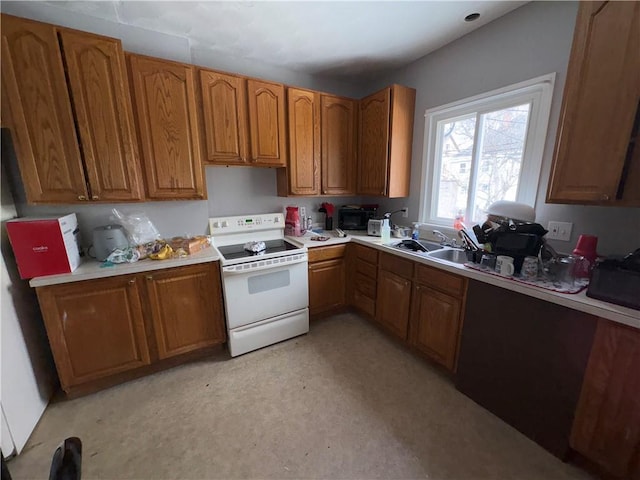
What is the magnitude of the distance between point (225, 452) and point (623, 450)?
6.27 ft

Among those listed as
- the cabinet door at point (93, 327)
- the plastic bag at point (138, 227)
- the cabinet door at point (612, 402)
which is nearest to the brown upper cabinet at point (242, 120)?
the plastic bag at point (138, 227)

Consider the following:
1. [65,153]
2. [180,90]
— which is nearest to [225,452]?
[65,153]

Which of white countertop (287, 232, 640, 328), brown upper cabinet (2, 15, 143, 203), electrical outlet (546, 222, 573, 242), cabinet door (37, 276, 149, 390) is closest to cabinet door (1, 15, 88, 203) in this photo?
brown upper cabinet (2, 15, 143, 203)

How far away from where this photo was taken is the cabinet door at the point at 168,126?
190 cm

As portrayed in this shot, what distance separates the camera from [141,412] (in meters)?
1.73

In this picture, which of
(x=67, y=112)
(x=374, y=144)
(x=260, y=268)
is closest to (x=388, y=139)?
(x=374, y=144)

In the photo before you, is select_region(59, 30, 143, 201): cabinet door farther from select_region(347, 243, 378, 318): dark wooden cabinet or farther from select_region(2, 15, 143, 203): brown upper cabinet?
select_region(347, 243, 378, 318): dark wooden cabinet

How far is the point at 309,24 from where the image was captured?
1.96 meters

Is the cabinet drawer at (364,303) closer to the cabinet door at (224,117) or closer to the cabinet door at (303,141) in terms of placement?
the cabinet door at (303,141)

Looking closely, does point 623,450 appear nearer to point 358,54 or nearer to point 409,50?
point 409,50

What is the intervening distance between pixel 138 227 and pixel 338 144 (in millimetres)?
1960

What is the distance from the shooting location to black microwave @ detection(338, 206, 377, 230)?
2982mm

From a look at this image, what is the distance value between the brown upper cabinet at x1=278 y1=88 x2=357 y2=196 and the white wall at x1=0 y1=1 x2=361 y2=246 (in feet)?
0.96

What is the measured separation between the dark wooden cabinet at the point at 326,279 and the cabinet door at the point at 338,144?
66 cm
